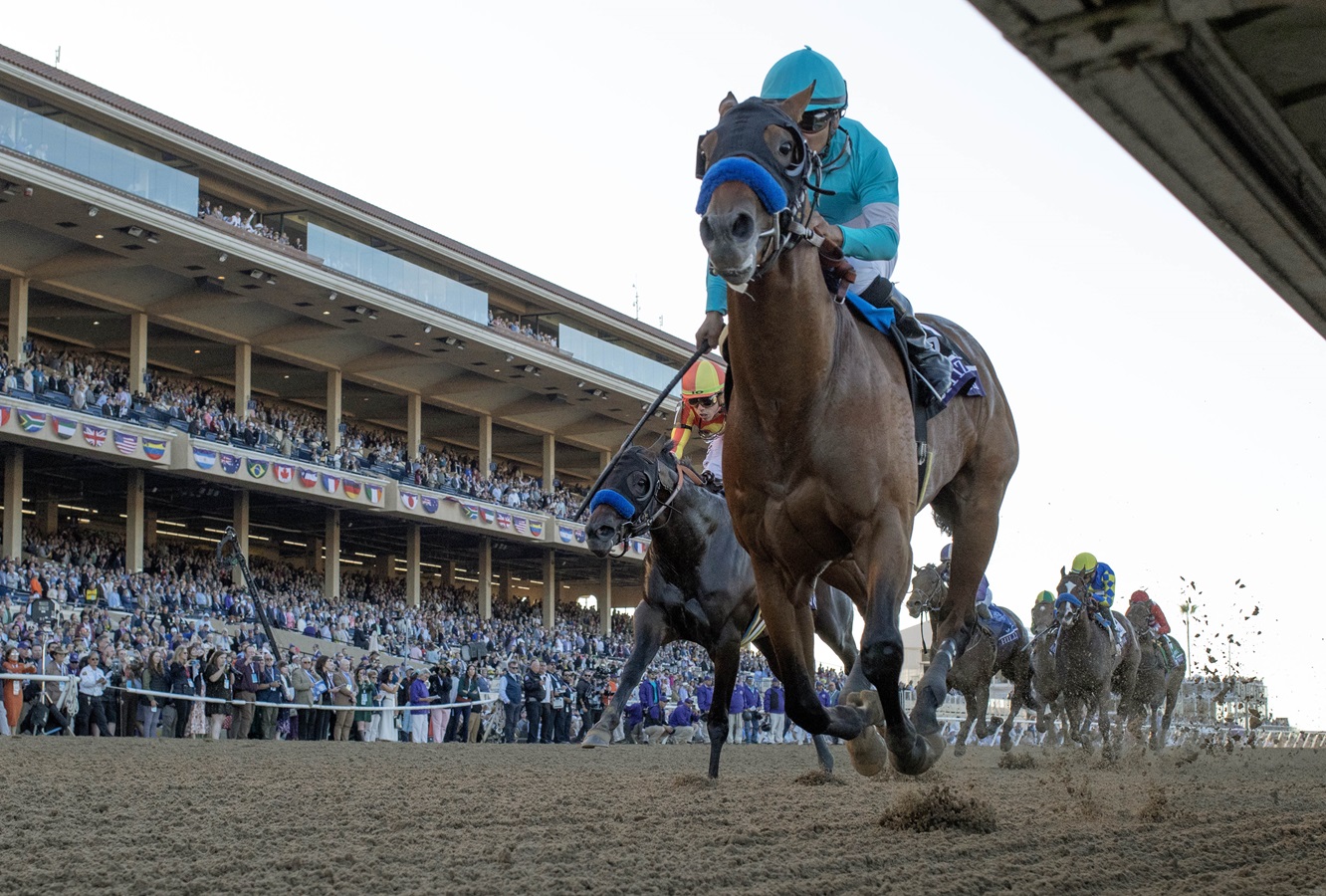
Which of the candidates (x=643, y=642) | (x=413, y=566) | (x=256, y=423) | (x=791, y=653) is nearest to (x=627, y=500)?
(x=643, y=642)

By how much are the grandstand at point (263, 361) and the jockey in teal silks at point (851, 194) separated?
23.7 meters

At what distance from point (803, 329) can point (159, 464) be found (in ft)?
88.6

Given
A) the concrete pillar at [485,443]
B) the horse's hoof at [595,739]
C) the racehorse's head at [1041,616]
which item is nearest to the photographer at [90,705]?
the horse's hoof at [595,739]

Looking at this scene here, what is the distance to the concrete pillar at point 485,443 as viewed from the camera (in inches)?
1706

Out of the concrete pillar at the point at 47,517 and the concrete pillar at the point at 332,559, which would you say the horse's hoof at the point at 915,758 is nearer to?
the concrete pillar at the point at 332,559

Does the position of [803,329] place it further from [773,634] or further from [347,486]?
[347,486]

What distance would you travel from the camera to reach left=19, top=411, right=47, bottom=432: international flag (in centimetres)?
2600

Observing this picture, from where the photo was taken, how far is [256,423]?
109ft

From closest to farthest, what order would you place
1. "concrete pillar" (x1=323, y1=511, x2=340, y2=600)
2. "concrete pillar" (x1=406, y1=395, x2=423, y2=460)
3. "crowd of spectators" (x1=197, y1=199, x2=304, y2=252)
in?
"crowd of spectators" (x1=197, y1=199, x2=304, y2=252), "concrete pillar" (x1=323, y1=511, x2=340, y2=600), "concrete pillar" (x1=406, y1=395, x2=423, y2=460)

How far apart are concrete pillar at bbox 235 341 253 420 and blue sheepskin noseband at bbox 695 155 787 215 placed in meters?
31.3

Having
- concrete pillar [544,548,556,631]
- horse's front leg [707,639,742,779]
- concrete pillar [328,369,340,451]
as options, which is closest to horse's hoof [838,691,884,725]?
horse's front leg [707,639,742,779]

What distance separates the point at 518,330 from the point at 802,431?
3523 cm

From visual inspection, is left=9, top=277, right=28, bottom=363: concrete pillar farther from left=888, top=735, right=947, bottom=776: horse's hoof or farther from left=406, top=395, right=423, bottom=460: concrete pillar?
left=888, top=735, right=947, bottom=776: horse's hoof

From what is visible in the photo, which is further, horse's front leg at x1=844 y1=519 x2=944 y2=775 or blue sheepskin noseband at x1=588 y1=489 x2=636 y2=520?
blue sheepskin noseband at x1=588 y1=489 x2=636 y2=520
